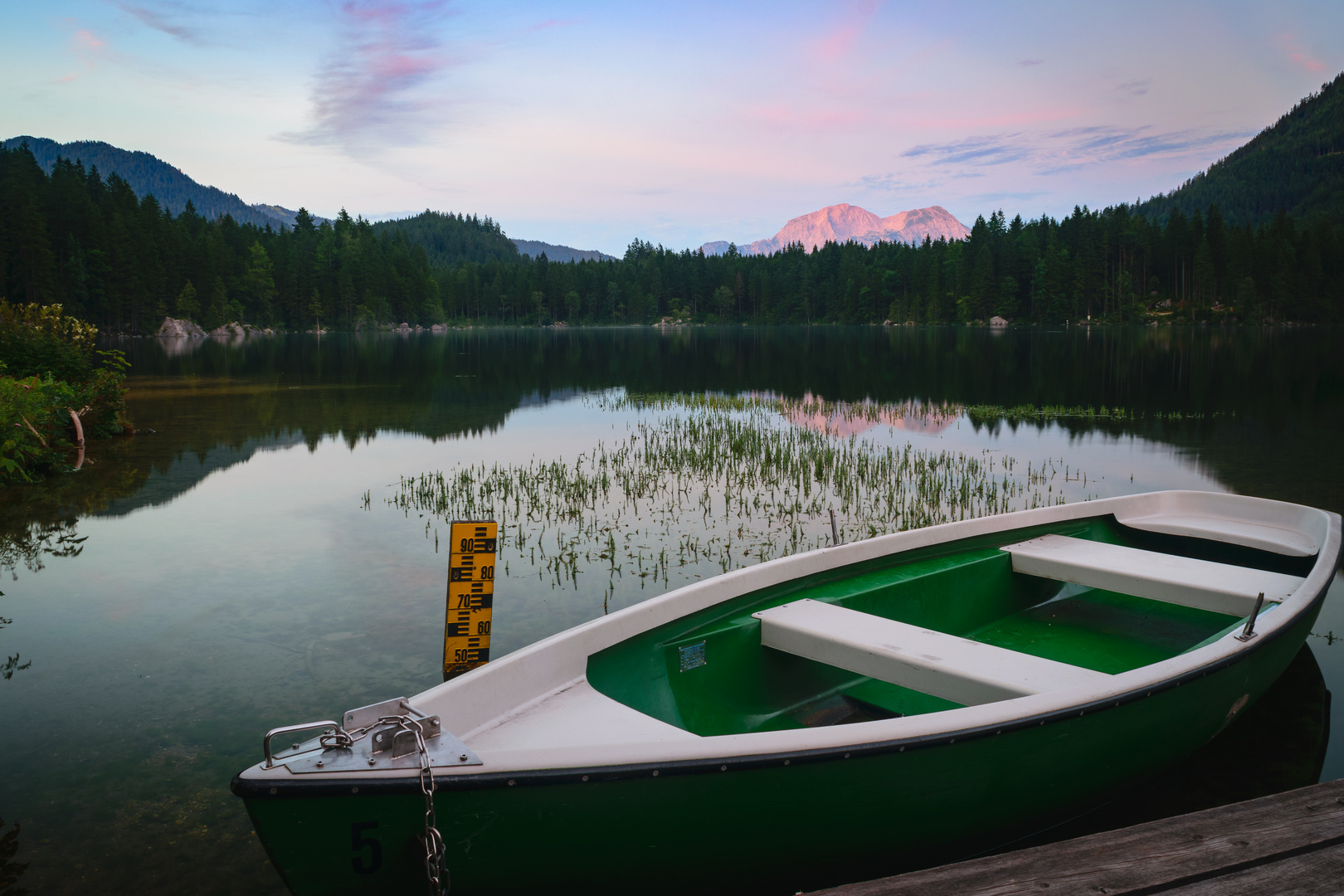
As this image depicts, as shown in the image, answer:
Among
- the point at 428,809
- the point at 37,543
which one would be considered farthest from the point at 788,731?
the point at 37,543

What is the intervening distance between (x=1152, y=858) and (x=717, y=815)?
1709 millimetres

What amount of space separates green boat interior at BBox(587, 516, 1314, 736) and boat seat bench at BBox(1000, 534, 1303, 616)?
17mm

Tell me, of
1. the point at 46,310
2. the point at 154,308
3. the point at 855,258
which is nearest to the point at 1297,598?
the point at 46,310

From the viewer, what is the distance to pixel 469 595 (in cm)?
566

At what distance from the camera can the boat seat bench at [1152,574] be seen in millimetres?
6020

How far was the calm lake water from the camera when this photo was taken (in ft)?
16.5

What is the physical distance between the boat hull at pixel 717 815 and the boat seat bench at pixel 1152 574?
2172mm

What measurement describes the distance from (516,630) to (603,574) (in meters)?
1.89

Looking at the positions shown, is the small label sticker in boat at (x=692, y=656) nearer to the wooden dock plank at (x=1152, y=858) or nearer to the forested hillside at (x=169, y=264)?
the wooden dock plank at (x=1152, y=858)

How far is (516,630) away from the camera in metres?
7.88

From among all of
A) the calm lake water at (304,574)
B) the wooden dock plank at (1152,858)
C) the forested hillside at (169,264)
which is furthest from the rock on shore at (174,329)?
the wooden dock plank at (1152,858)

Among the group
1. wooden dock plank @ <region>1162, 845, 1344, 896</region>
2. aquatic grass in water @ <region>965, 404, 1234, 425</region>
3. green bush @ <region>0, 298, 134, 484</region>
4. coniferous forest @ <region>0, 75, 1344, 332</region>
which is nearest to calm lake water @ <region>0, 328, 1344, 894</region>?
aquatic grass in water @ <region>965, 404, 1234, 425</region>

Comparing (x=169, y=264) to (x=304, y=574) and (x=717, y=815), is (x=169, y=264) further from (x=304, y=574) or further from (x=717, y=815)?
(x=717, y=815)

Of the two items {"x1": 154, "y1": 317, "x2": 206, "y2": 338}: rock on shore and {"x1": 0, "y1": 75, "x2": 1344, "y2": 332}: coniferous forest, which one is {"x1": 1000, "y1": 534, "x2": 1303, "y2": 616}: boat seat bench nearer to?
{"x1": 0, "y1": 75, "x2": 1344, "y2": 332}: coniferous forest
